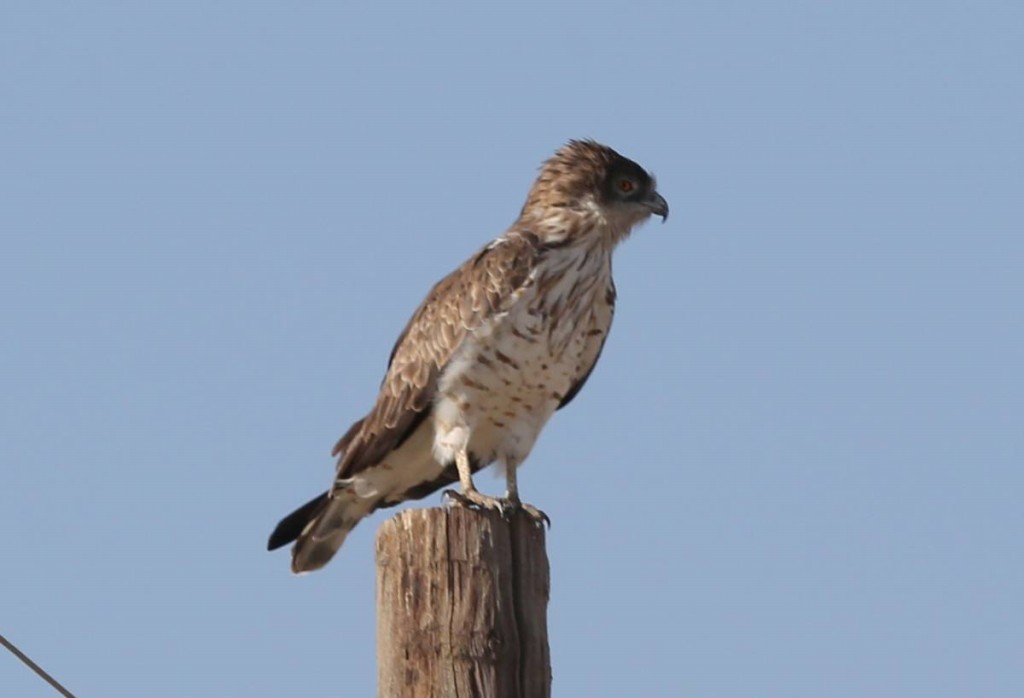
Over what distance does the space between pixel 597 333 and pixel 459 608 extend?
338 centimetres

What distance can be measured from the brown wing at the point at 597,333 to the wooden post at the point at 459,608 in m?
3.02

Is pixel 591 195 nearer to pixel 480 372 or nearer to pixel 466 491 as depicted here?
pixel 480 372

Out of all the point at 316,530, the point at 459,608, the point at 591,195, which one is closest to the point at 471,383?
the point at 316,530

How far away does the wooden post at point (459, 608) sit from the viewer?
477 centimetres

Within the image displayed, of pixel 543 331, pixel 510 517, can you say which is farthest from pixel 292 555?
pixel 510 517

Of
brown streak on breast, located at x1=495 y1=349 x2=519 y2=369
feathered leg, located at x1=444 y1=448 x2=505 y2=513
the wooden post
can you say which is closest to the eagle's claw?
feathered leg, located at x1=444 y1=448 x2=505 y2=513

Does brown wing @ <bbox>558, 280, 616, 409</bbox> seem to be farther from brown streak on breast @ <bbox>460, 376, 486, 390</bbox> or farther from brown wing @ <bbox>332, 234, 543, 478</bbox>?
brown streak on breast @ <bbox>460, 376, 486, 390</bbox>

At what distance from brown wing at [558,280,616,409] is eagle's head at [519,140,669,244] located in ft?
1.14

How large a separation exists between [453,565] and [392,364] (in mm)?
3514

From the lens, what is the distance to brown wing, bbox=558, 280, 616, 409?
8055 mm

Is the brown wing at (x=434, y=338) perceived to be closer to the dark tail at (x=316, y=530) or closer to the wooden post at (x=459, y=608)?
the dark tail at (x=316, y=530)

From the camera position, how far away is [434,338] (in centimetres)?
803

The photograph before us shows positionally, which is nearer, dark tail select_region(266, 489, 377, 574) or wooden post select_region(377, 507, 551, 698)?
wooden post select_region(377, 507, 551, 698)

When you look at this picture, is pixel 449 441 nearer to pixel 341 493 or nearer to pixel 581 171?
pixel 341 493
